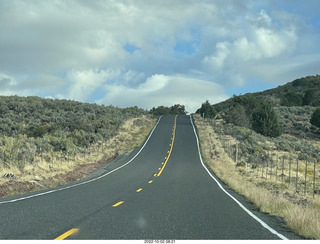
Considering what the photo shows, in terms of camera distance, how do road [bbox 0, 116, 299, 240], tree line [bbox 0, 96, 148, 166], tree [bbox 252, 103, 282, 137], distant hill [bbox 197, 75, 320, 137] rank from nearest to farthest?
road [bbox 0, 116, 299, 240]
tree line [bbox 0, 96, 148, 166]
tree [bbox 252, 103, 282, 137]
distant hill [bbox 197, 75, 320, 137]

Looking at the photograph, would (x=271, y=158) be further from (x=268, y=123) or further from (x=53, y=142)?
(x=268, y=123)

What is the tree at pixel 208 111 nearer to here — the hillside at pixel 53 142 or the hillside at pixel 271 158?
the hillside at pixel 271 158

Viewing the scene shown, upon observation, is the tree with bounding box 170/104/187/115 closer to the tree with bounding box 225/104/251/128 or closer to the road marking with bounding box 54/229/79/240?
the tree with bounding box 225/104/251/128

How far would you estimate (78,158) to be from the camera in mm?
28531

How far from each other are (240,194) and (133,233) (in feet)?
25.8

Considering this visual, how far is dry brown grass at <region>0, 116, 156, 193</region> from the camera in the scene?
17.3m

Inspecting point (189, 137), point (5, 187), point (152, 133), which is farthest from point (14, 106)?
point (5, 187)

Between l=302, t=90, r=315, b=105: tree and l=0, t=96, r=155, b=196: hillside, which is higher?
l=302, t=90, r=315, b=105: tree

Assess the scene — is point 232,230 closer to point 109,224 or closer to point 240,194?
point 109,224

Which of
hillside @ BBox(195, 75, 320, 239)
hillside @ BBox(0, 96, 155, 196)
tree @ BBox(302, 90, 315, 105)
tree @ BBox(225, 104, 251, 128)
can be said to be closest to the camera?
hillside @ BBox(195, 75, 320, 239)

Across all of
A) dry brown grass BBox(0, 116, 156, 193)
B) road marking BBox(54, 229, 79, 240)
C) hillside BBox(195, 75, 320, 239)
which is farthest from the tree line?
road marking BBox(54, 229, 79, 240)

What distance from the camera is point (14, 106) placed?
55.0 meters

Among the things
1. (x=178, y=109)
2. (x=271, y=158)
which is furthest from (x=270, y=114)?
(x=178, y=109)

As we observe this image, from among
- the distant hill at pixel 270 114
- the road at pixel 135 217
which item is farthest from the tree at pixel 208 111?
the road at pixel 135 217
